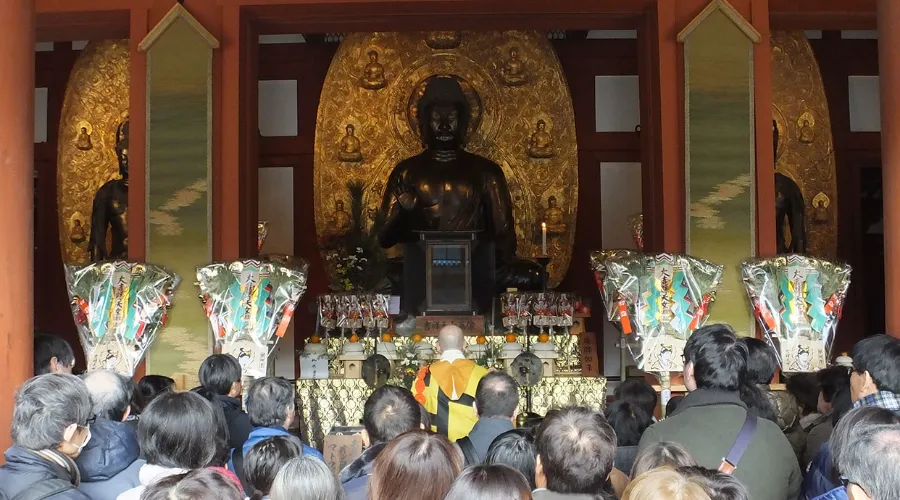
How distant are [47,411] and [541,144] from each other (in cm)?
709

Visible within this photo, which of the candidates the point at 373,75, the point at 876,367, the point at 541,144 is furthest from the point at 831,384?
the point at 373,75

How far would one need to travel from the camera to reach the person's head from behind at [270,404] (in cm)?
349

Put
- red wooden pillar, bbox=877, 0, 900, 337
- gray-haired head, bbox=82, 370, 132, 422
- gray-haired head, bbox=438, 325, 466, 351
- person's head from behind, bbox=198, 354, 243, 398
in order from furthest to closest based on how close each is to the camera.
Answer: red wooden pillar, bbox=877, 0, 900, 337 → gray-haired head, bbox=438, 325, 466, 351 → person's head from behind, bbox=198, 354, 243, 398 → gray-haired head, bbox=82, 370, 132, 422

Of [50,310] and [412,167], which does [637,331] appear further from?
[50,310]

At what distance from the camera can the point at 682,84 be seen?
269 inches

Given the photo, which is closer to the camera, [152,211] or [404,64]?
[152,211]

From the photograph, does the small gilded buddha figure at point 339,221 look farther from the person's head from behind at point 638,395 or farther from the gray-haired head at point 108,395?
the gray-haired head at point 108,395

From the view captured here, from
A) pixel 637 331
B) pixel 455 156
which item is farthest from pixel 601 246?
pixel 637 331

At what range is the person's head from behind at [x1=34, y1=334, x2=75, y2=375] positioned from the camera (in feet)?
15.0

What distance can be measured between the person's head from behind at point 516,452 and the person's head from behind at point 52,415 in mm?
1123

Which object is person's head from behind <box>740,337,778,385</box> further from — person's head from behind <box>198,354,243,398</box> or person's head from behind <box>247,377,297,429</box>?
person's head from behind <box>198,354,243,398</box>

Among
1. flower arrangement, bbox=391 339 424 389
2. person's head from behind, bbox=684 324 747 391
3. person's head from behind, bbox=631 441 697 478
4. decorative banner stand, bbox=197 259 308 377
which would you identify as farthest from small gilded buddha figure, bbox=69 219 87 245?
person's head from behind, bbox=631 441 697 478

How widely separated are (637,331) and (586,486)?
3527mm

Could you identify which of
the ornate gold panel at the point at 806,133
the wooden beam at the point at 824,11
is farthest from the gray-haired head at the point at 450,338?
the ornate gold panel at the point at 806,133
